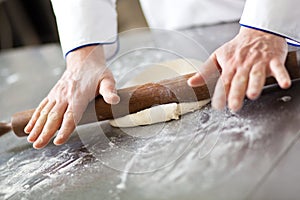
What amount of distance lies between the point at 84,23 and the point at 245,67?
41 cm

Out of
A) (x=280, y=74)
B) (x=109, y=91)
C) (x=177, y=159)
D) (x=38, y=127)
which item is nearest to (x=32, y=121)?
(x=38, y=127)

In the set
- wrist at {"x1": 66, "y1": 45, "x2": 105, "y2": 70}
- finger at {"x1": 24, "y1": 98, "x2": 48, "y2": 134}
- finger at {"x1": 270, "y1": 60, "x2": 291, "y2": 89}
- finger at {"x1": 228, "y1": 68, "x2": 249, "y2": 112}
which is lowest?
finger at {"x1": 24, "y1": 98, "x2": 48, "y2": 134}

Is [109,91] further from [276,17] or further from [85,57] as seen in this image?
[276,17]

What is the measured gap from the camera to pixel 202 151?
0.72 meters

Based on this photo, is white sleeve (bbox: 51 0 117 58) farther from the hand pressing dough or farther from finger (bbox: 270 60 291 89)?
finger (bbox: 270 60 291 89)

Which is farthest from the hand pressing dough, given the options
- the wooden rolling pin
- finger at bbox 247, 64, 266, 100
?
finger at bbox 247, 64, 266, 100

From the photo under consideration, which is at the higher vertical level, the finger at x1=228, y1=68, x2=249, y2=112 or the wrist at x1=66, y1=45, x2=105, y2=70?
the finger at x1=228, y1=68, x2=249, y2=112

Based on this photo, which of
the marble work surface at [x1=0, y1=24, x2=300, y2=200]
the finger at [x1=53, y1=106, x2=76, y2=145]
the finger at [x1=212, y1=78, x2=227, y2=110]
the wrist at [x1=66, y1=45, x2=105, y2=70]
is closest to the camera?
the marble work surface at [x1=0, y1=24, x2=300, y2=200]

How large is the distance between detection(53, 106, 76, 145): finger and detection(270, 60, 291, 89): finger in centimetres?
35

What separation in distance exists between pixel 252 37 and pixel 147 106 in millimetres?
206

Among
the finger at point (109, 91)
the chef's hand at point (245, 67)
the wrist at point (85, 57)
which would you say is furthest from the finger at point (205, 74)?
the wrist at point (85, 57)

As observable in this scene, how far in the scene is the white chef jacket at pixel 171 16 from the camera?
834 mm

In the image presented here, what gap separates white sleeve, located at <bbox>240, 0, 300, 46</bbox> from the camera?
824 millimetres

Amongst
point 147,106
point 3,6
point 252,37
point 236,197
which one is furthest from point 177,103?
point 3,6
